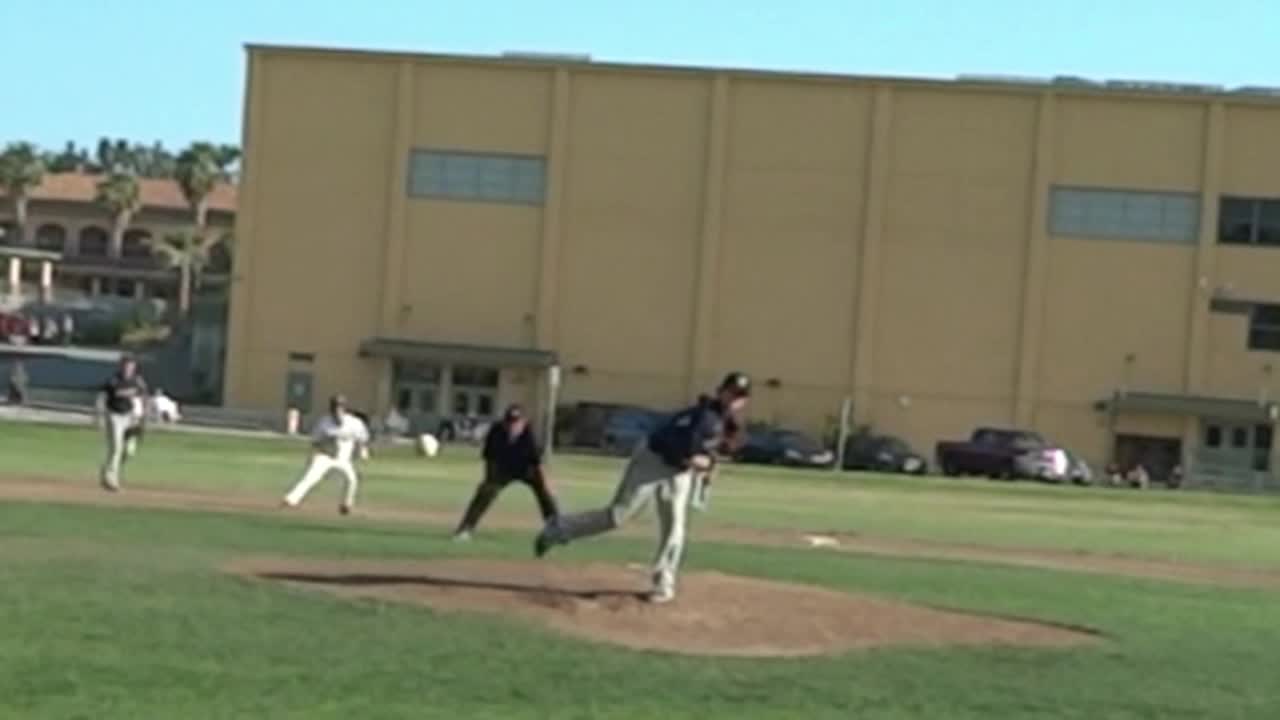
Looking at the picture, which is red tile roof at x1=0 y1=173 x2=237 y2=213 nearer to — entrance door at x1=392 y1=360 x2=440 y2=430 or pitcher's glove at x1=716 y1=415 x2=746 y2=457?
entrance door at x1=392 y1=360 x2=440 y2=430

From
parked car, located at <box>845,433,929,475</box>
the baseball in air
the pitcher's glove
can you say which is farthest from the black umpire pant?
parked car, located at <box>845,433,929,475</box>

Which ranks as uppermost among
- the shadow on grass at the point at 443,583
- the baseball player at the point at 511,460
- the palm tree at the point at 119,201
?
the palm tree at the point at 119,201

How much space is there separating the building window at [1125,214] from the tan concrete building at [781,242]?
0.08 metres

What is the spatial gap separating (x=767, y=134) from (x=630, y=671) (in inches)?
2873

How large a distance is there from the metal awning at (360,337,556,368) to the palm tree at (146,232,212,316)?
52.8m

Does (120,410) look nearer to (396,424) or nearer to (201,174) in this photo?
(396,424)

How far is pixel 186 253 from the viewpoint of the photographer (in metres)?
148

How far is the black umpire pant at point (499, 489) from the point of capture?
27359 mm

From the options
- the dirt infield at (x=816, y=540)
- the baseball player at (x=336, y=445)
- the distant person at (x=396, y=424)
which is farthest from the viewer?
the distant person at (x=396, y=424)

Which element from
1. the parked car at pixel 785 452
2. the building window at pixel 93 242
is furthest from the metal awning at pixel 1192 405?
the building window at pixel 93 242

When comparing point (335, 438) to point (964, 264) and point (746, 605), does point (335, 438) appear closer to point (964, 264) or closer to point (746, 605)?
point (746, 605)

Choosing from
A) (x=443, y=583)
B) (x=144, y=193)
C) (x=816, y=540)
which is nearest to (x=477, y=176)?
(x=816, y=540)

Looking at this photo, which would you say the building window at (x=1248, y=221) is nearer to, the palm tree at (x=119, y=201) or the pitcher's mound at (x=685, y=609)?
the pitcher's mound at (x=685, y=609)

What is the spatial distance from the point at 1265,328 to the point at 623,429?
22.2 m
